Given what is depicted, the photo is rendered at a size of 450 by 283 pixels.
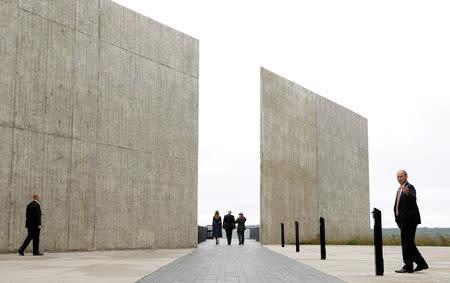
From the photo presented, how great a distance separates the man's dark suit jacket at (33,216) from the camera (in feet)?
48.4

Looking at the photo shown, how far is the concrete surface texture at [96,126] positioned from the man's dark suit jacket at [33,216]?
0.84 metres

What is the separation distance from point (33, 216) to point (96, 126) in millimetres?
4389

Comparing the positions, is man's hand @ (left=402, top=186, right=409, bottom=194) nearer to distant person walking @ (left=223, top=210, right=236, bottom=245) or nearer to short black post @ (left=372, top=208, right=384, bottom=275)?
short black post @ (left=372, top=208, right=384, bottom=275)

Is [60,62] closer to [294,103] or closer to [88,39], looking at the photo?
[88,39]

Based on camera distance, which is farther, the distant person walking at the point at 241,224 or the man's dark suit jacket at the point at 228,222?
the distant person walking at the point at 241,224

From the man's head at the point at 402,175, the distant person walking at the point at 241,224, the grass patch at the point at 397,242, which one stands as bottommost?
the grass patch at the point at 397,242

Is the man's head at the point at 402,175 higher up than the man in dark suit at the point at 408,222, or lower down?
higher up

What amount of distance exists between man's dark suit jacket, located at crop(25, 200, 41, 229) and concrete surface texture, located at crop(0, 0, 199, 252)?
84cm

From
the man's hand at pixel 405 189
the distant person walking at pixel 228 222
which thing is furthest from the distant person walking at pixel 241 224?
the man's hand at pixel 405 189

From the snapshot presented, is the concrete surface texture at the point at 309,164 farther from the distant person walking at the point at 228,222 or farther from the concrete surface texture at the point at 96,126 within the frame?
the concrete surface texture at the point at 96,126

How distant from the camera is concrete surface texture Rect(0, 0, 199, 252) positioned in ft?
52.4

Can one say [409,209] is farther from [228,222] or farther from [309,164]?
[309,164]

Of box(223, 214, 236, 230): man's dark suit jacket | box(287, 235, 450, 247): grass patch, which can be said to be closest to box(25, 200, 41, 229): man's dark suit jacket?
box(223, 214, 236, 230): man's dark suit jacket

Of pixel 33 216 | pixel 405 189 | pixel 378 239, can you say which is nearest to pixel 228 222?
pixel 33 216
